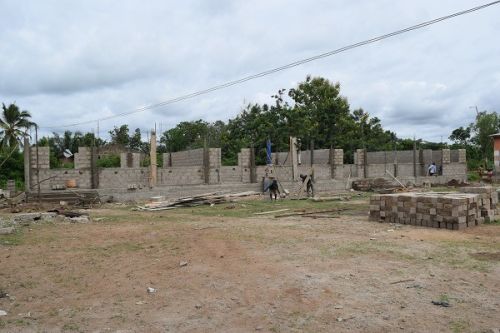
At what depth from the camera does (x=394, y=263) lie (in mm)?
6152

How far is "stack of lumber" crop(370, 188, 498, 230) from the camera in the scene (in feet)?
31.0

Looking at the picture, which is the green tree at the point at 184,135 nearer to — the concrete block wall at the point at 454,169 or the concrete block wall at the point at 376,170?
the concrete block wall at the point at 376,170

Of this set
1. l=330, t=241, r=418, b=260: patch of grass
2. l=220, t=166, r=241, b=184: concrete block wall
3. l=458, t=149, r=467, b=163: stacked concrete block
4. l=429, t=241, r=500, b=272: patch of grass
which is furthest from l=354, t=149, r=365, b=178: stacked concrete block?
l=330, t=241, r=418, b=260: patch of grass

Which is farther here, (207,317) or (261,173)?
(261,173)

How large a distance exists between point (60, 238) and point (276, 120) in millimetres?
24071

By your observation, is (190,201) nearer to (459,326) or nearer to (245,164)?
(245,164)

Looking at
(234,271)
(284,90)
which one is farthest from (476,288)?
(284,90)

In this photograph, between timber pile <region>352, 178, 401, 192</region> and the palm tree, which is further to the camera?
the palm tree

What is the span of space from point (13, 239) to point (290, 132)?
24006mm

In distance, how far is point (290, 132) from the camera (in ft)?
102

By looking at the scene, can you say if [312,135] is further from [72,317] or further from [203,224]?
[72,317]

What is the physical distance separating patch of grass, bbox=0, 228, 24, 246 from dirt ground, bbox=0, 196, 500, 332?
0.05 metres

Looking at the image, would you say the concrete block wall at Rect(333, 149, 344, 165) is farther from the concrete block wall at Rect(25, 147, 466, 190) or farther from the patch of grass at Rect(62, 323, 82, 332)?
the patch of grass at Rect(62, 323, 82, 332)

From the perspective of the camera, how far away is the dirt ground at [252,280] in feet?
13.6
